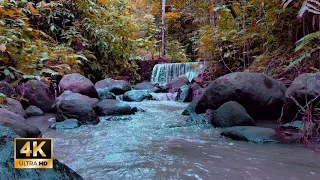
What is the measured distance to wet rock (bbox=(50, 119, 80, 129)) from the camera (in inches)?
184

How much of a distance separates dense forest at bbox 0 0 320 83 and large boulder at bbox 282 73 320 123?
0.33 m

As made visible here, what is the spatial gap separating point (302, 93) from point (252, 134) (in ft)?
3.45

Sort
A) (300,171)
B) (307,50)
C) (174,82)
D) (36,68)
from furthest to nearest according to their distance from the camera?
1. (174,82)
2. (307,50)
3. (36,68)
4. (300,171)

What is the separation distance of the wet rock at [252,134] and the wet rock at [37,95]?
4.42 m

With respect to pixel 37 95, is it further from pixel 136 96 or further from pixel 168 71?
pixel 168 71

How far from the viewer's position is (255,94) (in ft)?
17.0

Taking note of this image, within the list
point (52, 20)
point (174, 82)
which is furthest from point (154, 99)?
point (52, 20)

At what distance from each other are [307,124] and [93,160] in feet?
8.45

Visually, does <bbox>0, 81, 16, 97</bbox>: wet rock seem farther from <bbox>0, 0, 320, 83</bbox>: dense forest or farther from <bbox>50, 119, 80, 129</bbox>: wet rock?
<bbox>50, 119, 80, 129</bbox>: wet rock

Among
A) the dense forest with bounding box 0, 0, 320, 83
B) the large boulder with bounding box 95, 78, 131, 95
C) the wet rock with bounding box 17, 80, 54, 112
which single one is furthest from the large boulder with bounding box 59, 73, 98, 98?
the large boulder with bounding box 95, 78, 131, 95

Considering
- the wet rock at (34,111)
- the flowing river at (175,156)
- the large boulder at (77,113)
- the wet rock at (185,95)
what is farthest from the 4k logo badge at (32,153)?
the wet rock at (185,95)

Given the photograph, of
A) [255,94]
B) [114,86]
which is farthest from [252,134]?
[114,86]

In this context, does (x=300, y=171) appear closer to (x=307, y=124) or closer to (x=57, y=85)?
(x=307, y=124)

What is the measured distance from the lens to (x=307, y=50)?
4656mm
